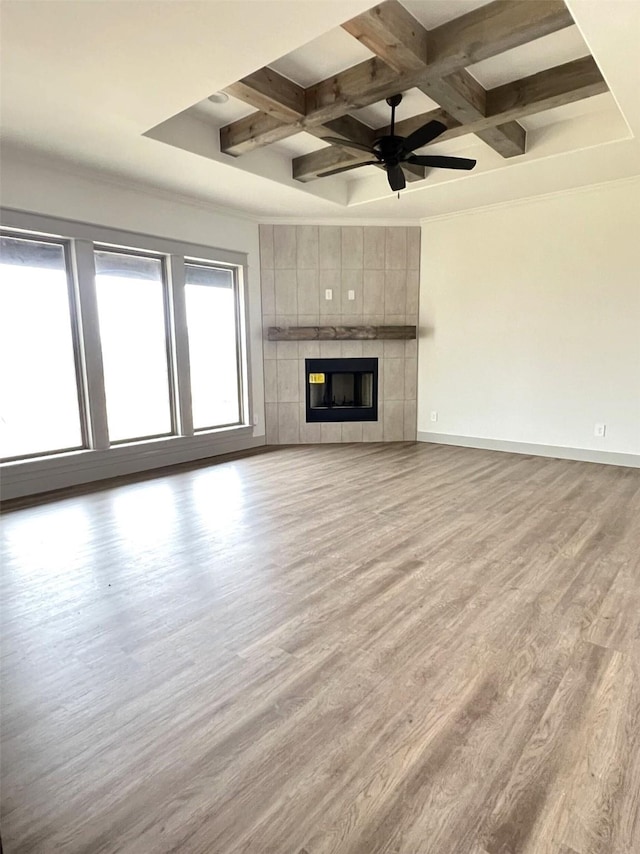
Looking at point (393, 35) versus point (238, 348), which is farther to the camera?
point (238, 348)

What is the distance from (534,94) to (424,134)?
892 mm

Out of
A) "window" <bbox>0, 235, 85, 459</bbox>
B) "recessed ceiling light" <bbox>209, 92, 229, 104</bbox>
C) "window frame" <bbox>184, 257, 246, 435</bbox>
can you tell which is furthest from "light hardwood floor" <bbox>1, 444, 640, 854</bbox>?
"recessed ceiling light" <bbox>209, 92, 229, 104</bbox>

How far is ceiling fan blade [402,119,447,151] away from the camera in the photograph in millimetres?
2994

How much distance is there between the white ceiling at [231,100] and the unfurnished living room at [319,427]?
0.08 ft

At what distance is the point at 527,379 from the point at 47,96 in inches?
195

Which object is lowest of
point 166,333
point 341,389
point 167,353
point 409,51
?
point 341,389

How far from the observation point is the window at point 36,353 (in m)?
3.96

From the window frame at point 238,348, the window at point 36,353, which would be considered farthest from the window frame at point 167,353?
the window at point 36,353

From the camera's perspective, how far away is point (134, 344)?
15.7ft

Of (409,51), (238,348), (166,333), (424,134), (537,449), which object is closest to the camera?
(409,51)

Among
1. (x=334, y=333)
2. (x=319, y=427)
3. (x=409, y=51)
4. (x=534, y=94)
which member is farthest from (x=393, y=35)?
(x=319, y=427)

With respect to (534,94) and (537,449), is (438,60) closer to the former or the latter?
(534,94)

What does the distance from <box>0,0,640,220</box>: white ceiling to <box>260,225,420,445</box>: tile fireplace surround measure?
0.68 metres

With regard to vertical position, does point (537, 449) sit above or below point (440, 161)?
below
